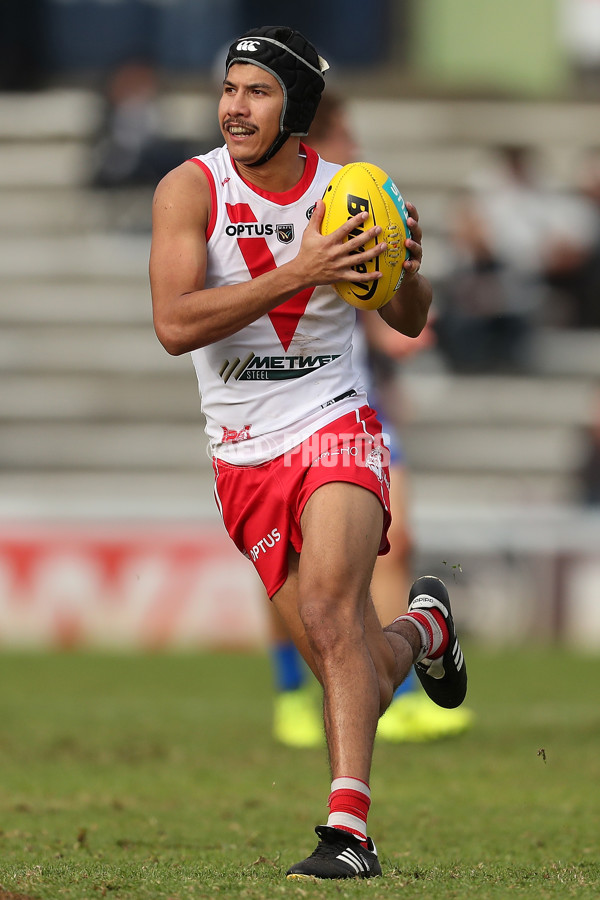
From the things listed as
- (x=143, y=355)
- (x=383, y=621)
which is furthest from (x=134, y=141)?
(x=383, y=621)

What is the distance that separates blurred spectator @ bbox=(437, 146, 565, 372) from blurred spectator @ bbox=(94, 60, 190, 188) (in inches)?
135

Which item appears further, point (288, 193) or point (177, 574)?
point (177, 574)

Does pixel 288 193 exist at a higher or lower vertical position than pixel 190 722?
higher

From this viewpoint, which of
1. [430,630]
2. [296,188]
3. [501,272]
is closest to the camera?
[296,188]

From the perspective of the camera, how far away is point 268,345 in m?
5.11

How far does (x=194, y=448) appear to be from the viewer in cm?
1669

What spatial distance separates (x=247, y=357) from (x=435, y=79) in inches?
639

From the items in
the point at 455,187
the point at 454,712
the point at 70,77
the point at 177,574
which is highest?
the point at 70,77

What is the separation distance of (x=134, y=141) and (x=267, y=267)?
512 inches

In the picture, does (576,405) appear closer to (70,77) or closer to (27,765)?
(70,77)

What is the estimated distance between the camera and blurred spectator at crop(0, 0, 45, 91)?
20.4 metres

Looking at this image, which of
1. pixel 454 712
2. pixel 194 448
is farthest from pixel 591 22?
pixel 454 712

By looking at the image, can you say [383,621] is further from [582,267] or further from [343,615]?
[582,267]

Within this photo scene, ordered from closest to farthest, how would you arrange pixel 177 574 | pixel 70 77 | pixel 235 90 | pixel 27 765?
1. pixel 235 90
2. pixel 27 765
3. pixel 177 574
4. pixel 70 77
